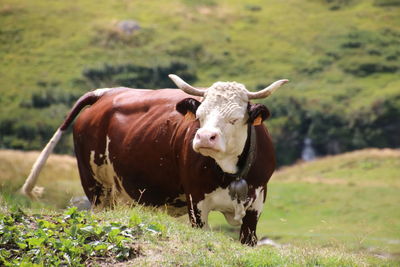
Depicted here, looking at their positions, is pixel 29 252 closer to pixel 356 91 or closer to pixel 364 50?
pixel 356 91

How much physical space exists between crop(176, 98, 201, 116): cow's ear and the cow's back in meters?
0.53

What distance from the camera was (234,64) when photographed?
96.8m

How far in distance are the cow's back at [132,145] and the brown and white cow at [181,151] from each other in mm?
16

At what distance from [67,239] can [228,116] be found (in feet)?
9.87

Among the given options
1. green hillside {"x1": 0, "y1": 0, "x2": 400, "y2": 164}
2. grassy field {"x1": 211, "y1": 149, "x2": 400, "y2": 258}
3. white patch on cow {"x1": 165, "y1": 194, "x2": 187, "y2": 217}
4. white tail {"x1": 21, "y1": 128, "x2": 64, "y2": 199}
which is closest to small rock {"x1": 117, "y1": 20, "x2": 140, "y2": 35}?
green hillside {"x1": 0, "y1": 0, "x2": 400, "y2": 164}

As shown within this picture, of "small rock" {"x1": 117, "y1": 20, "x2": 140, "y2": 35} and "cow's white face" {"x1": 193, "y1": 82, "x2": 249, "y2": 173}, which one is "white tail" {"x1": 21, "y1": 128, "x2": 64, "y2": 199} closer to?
"cow's white face" {"x1": 193, "y1": 82, "x2": 249, "y2": 173}

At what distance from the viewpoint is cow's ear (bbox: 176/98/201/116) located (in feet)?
37.5

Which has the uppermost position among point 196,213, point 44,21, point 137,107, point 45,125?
point 137,107

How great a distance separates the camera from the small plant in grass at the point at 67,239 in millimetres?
8773

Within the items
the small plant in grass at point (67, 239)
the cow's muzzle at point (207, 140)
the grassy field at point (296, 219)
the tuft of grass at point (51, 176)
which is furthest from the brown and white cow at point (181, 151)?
the tuft of grass at point (51, 176)

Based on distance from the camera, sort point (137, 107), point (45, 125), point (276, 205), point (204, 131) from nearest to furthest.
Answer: point (204, 131) → point (137, 107) → point (276, 205) → point (45, 125)

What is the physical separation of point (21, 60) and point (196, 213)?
284ft

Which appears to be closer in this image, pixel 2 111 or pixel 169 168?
pixel 169 168

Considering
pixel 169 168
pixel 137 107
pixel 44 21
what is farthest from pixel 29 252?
pixel 44 21
